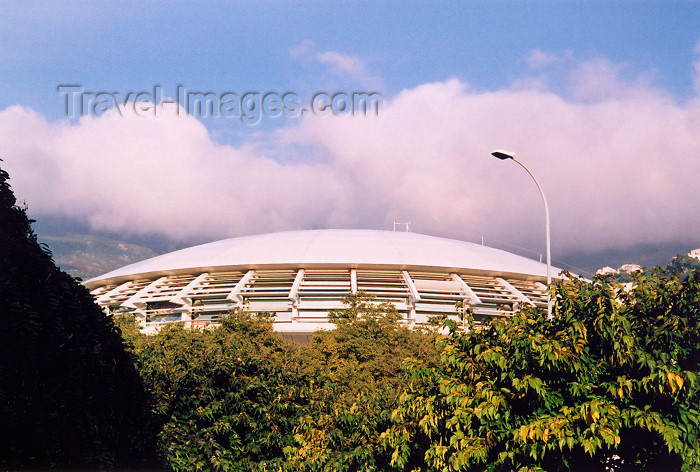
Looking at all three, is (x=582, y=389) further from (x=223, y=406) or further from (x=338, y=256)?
(x=338, y=256)

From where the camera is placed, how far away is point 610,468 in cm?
1033

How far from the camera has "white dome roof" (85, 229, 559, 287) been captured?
35.8 meters

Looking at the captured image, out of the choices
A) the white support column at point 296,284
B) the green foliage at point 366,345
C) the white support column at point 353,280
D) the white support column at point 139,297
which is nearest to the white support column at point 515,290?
the white support column at point 353,280

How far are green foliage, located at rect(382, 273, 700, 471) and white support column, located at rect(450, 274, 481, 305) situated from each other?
1952 cm

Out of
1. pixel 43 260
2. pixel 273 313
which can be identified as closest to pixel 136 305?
pixel 273 313

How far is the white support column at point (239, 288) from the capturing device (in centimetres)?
3069

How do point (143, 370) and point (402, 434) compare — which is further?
point (143, 370)

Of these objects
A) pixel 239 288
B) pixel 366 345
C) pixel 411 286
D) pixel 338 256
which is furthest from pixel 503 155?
pixel 338 256

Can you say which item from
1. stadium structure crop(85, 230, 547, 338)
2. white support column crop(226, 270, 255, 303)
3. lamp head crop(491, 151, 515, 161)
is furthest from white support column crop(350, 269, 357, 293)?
lamp head crop(491, 151, 515, 161)

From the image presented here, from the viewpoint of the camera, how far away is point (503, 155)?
19.8 metres

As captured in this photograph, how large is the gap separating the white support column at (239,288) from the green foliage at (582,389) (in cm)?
2074

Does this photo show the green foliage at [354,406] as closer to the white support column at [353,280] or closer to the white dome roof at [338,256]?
the white support column at [353,280]

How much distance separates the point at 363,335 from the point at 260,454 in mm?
9466

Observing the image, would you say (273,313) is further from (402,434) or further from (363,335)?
(402,434)
